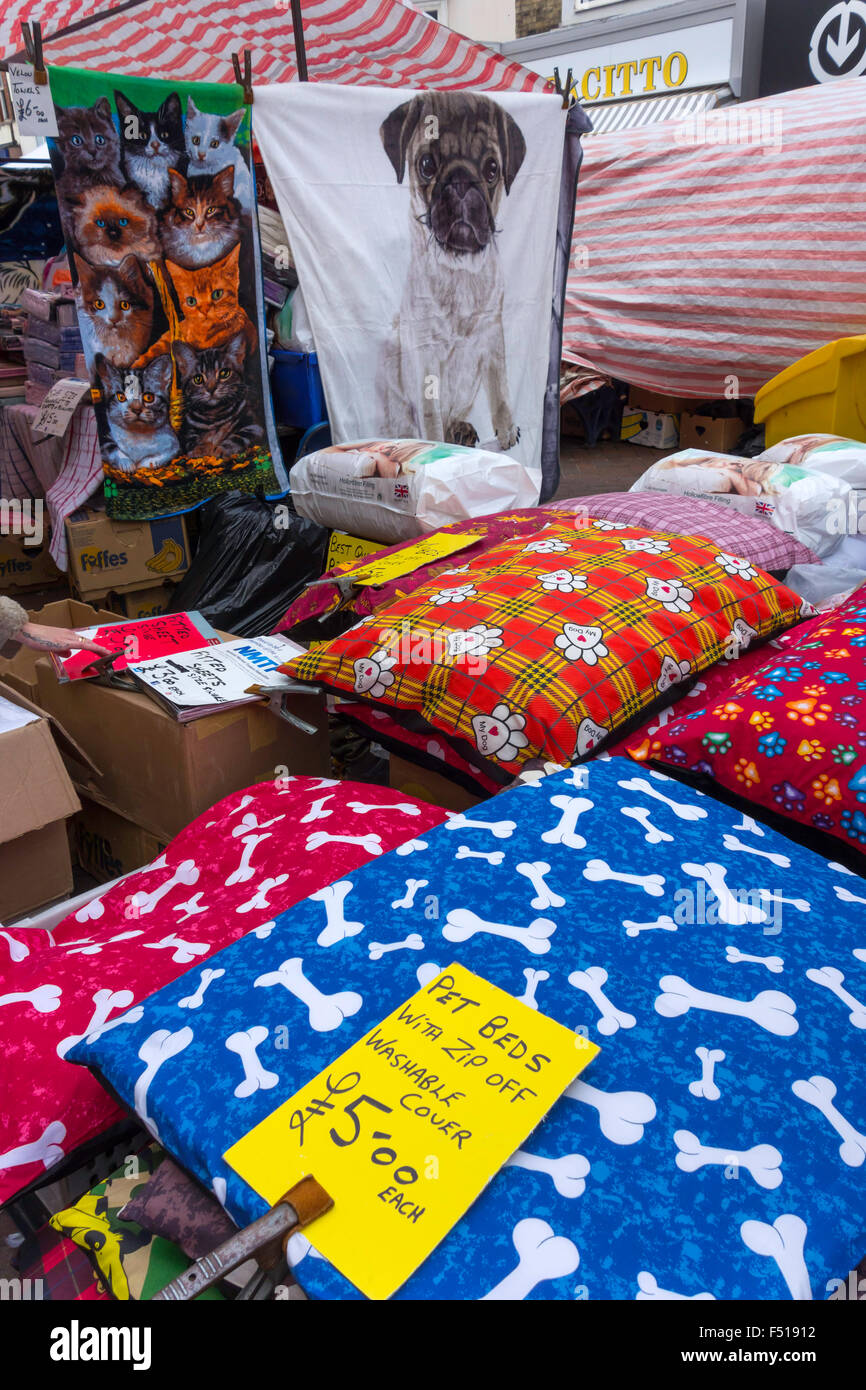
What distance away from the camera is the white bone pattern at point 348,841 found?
1157mm

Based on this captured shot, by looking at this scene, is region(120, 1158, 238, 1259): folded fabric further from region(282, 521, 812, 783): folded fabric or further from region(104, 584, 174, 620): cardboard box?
region(104, 584, 174, 620): cardboard box

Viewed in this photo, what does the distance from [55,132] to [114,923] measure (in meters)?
2.47

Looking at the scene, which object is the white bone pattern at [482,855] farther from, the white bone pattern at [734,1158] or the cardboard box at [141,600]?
the cardboard box at [141,600]

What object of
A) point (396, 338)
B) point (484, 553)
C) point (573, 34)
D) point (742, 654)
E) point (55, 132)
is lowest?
point (742, 654)

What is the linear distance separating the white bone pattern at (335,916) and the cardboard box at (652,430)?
585 cm

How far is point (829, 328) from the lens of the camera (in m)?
4.91

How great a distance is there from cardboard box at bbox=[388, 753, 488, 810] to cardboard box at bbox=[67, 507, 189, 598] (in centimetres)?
184

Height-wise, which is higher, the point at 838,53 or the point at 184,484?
the point at 838,53

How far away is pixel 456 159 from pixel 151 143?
4.30 ft

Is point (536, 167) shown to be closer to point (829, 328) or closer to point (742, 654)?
point (829, 328)

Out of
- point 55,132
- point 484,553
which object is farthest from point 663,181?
point 484,553
